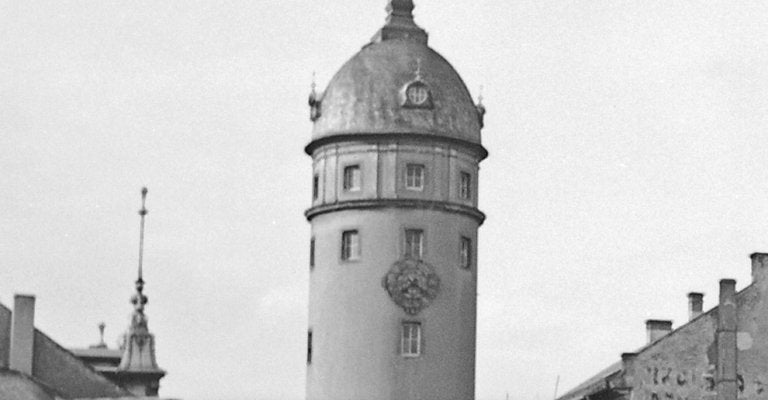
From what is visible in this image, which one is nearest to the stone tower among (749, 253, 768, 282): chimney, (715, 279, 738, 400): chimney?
(715, 279, 738, 400): chimney

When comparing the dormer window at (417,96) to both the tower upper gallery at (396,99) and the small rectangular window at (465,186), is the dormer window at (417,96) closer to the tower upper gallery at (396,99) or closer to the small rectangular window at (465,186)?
the tower upper gallery at (396,99)

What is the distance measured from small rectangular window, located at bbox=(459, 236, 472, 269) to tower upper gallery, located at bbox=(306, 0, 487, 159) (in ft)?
12.6

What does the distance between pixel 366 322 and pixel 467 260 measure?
558 centimetres

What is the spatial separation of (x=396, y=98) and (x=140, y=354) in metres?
15.1

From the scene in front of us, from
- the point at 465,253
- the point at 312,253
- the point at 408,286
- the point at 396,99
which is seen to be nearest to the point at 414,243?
the point at 408,286

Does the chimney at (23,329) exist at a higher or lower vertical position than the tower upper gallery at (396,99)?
lower

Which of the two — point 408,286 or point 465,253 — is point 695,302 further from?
point 408,286

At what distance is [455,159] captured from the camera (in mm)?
96562

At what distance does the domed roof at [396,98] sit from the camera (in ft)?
313

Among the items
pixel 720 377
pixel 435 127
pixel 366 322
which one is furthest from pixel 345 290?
pixel 720 377

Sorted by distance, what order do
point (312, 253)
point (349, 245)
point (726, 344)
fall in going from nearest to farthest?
point (726, 344)
point (349, 245)
point (312, 253)

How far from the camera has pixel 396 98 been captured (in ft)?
314

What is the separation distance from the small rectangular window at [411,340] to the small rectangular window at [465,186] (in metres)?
6.19

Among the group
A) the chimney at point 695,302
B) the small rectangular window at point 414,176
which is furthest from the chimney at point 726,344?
the small rectangular window at point 414,176
